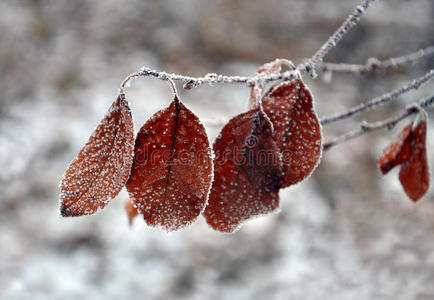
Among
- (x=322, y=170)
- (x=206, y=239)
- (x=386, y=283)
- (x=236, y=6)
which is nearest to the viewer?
(x=386, y=283)

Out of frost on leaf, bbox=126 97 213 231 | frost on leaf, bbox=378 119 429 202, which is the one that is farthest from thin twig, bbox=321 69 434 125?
frost on leaf, bbox=126 97 213 231

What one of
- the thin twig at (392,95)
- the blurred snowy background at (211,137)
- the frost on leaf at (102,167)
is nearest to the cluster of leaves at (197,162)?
the frost on leaf at (102,167)

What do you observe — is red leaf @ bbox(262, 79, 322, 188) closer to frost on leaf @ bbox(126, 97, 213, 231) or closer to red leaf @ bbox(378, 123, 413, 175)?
frost on leaf @ bbox(126, 97, 213, 231)

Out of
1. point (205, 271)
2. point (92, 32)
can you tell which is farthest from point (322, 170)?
point (92, 32)

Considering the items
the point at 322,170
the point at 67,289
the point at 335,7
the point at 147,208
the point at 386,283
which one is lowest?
the point at 147,208

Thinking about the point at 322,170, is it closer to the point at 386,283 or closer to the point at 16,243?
the point at 386,283

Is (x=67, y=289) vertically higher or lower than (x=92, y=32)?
lower

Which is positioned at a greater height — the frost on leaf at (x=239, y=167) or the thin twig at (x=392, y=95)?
the thin twig at (x=392, y=95)

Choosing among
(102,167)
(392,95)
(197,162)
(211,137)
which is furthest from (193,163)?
(211,137)

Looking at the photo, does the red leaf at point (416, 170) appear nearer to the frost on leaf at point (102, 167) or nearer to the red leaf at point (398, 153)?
the red leaf at point (398, 153)
